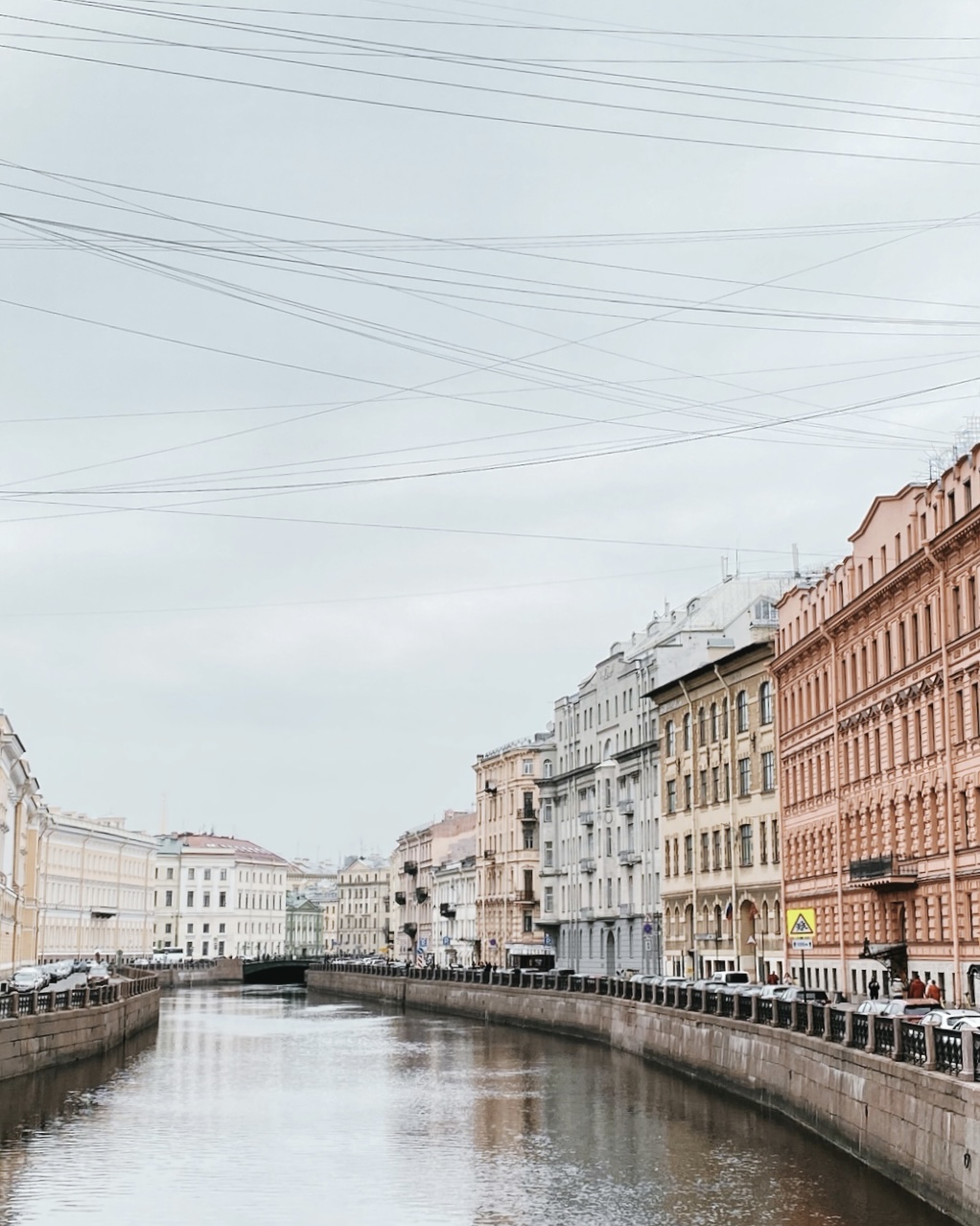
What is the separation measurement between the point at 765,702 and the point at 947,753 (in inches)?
983

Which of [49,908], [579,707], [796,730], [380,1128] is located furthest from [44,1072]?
[49,908]

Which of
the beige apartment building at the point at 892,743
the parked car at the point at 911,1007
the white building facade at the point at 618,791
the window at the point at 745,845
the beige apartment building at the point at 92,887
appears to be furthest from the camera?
the beige apartment building at the point at 92,887

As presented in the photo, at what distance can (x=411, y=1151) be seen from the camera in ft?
109

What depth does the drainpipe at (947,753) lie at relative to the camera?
48.3 metres

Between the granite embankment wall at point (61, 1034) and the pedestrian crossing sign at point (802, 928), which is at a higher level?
the pedestrian crossing sign at point (802, 928)

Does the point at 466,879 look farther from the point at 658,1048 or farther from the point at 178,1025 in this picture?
the point at 658,1048

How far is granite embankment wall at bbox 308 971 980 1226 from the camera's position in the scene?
23.7 metres

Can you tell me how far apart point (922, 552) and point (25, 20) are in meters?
35.8

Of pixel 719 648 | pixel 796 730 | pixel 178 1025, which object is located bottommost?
pixel 178 1025

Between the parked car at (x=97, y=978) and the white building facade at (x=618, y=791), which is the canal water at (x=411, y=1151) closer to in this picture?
the parked car at (x=97, y=978)

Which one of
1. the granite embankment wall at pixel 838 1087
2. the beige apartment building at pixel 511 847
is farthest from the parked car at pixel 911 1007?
the beige apartment building at pixel 511 847

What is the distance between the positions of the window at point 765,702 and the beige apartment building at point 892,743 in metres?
2.92

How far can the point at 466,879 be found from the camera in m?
150

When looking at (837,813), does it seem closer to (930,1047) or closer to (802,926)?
(802,926)
